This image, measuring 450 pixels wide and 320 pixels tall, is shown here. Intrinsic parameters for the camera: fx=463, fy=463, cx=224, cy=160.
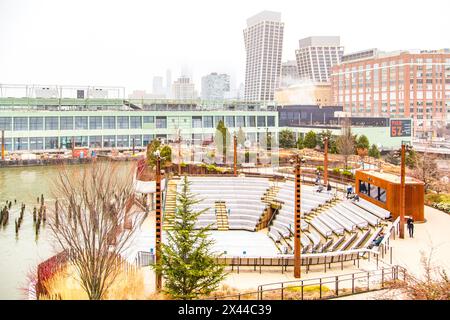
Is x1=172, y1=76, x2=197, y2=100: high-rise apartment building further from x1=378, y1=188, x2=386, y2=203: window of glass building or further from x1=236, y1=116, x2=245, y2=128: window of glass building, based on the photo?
x1=378, y1=188, x2=386, y2=203: window of glass building

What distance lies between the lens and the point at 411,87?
48844 millimetres

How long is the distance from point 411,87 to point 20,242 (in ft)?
146

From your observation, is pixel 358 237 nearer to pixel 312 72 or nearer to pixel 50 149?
pixel 50 149

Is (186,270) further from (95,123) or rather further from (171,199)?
(95,123)

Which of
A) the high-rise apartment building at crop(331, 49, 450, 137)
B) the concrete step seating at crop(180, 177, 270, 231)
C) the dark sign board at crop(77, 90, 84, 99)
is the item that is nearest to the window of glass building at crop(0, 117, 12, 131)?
the dark sign board at crop(77, 90, 84, 99)

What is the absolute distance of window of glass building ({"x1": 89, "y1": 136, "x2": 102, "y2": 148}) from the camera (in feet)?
121

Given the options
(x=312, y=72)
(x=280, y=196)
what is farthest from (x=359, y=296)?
(x=312, y=72)

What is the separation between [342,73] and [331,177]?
4307cm

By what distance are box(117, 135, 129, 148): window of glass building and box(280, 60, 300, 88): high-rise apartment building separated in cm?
7175

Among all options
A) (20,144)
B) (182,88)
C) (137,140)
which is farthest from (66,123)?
(182,88)

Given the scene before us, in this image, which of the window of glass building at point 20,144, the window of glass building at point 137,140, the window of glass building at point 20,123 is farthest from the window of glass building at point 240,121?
the window of glass building at point 20,144
